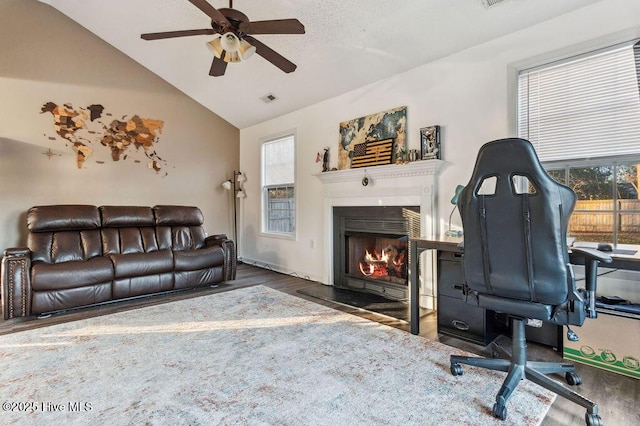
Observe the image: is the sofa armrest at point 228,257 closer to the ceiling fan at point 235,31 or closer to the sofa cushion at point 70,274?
the sofa cushion at point 70,274

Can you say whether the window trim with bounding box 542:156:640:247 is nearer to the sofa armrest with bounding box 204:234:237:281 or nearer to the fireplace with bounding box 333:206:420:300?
the fireplace with bounding box 333:206:420:300

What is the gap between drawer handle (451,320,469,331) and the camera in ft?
8.20

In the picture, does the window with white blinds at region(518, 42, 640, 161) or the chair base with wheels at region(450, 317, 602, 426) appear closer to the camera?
the chair base with wheels at region(450, 317, 602, 426)

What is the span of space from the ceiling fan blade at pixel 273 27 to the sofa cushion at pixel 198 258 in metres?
2.80

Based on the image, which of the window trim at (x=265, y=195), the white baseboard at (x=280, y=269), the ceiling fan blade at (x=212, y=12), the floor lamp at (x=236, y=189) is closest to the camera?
the ceiling fan blade at (x=212, y=12)

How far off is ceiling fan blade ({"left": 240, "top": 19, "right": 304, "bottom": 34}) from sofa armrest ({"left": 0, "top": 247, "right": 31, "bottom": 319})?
3019mm

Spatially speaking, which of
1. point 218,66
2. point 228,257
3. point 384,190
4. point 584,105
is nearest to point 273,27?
point 218,66

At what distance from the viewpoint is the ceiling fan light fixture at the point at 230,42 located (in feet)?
7.76

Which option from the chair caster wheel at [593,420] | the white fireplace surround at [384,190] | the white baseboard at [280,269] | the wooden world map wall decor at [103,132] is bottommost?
the chair caster wheel at [593,420]

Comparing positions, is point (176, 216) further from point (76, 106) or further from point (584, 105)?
point (584, 105)

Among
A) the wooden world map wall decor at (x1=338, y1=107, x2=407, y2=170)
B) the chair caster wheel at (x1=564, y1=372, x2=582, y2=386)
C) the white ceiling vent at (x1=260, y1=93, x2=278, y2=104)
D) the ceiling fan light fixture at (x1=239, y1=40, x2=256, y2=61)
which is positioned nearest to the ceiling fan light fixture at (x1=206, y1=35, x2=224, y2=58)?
the ceiling fan light fixture at (x1=239, y1=40, x2=256, y2=61)

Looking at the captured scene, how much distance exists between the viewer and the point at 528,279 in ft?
5.22

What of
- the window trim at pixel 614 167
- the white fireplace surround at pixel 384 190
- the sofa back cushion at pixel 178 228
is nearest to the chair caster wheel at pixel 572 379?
the window trim at pixel 614 167

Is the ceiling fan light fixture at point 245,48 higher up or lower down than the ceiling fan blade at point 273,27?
lower down
